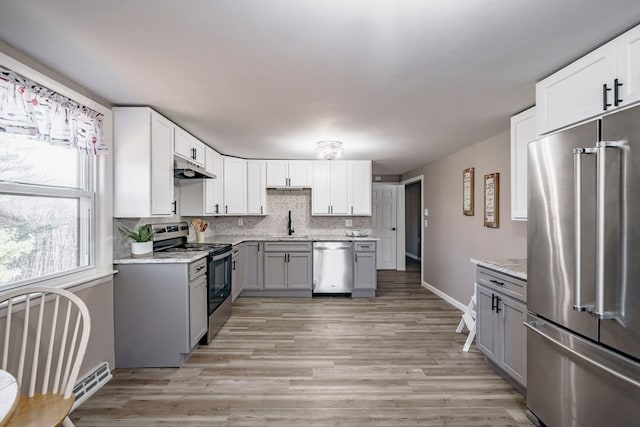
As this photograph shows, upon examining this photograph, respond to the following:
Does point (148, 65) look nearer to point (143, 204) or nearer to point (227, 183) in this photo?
point (143, 204)

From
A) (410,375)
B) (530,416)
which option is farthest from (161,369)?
(530,416)

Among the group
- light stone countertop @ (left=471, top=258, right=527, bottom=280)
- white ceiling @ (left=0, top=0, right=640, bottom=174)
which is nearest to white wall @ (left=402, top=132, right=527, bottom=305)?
light stone countertop @ (left=471, top=258, right=527, bottom=280)

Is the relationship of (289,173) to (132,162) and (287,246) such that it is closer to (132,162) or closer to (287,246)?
(287,246)

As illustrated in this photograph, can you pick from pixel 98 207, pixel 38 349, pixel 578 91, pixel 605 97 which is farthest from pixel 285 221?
pixel 605 97

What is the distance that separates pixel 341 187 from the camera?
5.15 metres

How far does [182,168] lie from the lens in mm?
3109

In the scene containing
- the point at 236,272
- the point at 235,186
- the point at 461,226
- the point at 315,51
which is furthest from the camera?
the point at 235,186

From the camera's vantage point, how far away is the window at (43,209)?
5.90 feet

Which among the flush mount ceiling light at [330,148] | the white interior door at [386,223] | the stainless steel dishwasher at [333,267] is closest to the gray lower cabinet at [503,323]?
the flush mount ceiling light at [330,148]

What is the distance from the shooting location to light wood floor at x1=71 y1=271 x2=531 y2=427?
1991 mm

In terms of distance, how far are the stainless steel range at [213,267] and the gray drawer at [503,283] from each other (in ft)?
8.32

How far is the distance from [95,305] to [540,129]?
11.3 feet

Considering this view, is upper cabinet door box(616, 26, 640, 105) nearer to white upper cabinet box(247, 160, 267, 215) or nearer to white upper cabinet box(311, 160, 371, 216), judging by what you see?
white upper cabinet box(311, 160, 371, 216)

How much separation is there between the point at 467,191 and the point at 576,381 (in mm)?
2767
